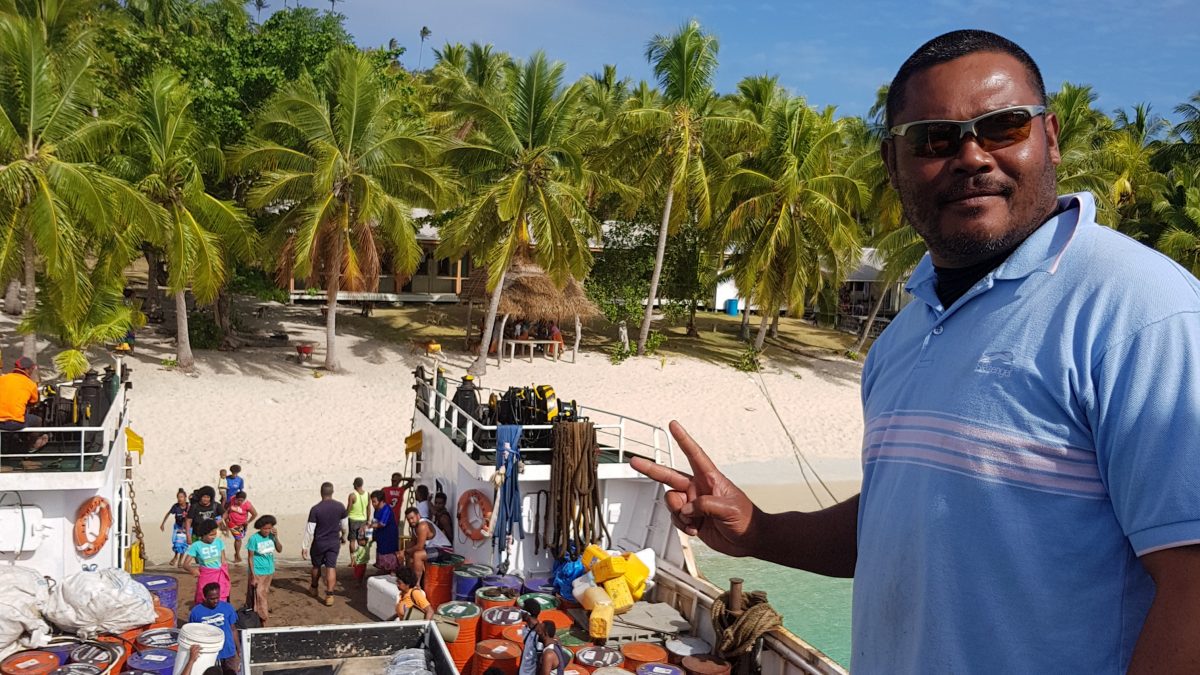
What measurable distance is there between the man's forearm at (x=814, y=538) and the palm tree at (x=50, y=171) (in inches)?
743

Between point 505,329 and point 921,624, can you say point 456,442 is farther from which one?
point 505,329

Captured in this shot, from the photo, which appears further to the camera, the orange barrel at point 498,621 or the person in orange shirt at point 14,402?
the person in orange shirt at point 14,402

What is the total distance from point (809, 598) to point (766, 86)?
63.2ft

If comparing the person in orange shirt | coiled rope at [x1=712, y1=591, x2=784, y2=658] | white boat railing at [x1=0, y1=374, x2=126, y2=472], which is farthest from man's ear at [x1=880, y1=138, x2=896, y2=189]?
the person in orange shirt

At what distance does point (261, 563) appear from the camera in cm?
1013

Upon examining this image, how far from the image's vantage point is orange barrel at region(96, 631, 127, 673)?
8164mm

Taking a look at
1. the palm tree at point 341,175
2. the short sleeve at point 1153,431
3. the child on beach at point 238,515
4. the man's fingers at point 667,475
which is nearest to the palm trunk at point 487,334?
the palm tree at point 341,175

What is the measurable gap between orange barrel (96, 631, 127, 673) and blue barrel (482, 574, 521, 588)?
3.50m

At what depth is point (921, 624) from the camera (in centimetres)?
141

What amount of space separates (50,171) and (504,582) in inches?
530

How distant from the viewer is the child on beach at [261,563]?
10055mm

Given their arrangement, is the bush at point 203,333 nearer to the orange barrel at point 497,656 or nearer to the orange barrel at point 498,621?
the orange barrel at point 498,621

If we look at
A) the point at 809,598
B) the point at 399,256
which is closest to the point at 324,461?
the point at 399,256

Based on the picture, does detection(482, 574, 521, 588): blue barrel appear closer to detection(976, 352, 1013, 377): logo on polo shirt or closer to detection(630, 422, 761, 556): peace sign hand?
detection(630, 422, 761, 556): peace sign hand
